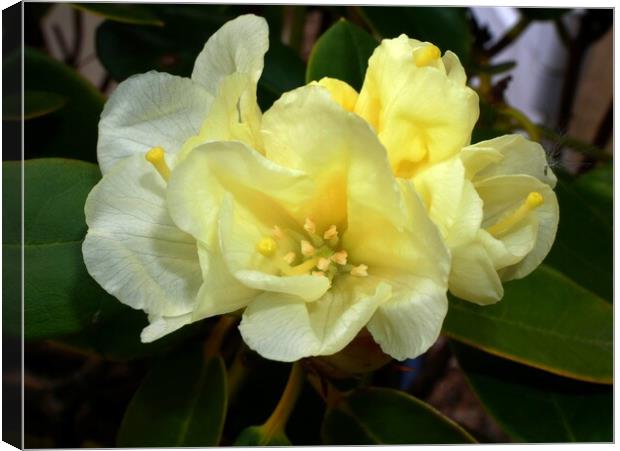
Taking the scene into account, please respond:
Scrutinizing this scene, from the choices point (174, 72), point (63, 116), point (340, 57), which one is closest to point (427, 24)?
point (340, 57)

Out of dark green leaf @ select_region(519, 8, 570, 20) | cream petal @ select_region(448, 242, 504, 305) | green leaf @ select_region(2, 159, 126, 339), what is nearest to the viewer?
cream petal @ select_region(448, 242, 504, 305)

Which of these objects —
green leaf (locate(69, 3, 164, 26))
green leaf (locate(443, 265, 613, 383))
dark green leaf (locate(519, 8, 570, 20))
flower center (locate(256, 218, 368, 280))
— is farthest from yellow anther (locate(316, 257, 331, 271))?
dark green leaf (locate(519, 8, 570, 20))

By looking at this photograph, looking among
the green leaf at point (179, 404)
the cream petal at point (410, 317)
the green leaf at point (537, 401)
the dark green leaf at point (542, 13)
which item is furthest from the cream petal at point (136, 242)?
the dark green leaf at point (542, 13)

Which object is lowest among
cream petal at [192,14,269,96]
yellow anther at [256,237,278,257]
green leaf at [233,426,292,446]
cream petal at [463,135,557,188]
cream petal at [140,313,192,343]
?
green leaf at [233,426,292,446]

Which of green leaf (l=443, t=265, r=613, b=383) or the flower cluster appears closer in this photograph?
the flower cluster

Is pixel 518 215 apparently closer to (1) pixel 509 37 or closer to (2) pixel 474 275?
(2) pixel 474 275

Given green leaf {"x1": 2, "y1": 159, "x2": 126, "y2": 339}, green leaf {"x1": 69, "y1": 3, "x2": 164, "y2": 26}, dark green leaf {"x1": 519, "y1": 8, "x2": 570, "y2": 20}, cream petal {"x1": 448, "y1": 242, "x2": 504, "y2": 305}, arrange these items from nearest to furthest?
cream petal {"x1": 448, "y1": 242, "x2": 504, "y2": 305} → green leaf {"x1": 2, "y1": 159, "x2": 126, "y2": 339} → green leaf {"x1": 69, "y1": 3, "x2": 164, "y2": 26} → dark green leaf {"x1": 519, "y1": 8, "x2": 570, "y2": 20}

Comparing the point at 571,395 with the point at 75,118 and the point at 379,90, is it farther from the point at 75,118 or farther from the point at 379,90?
the point at 75,118

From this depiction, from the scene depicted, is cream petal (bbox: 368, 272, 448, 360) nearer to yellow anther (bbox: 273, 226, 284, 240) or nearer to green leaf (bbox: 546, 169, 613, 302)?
yellow anther (bbox: 273, 226, 284, 240)
